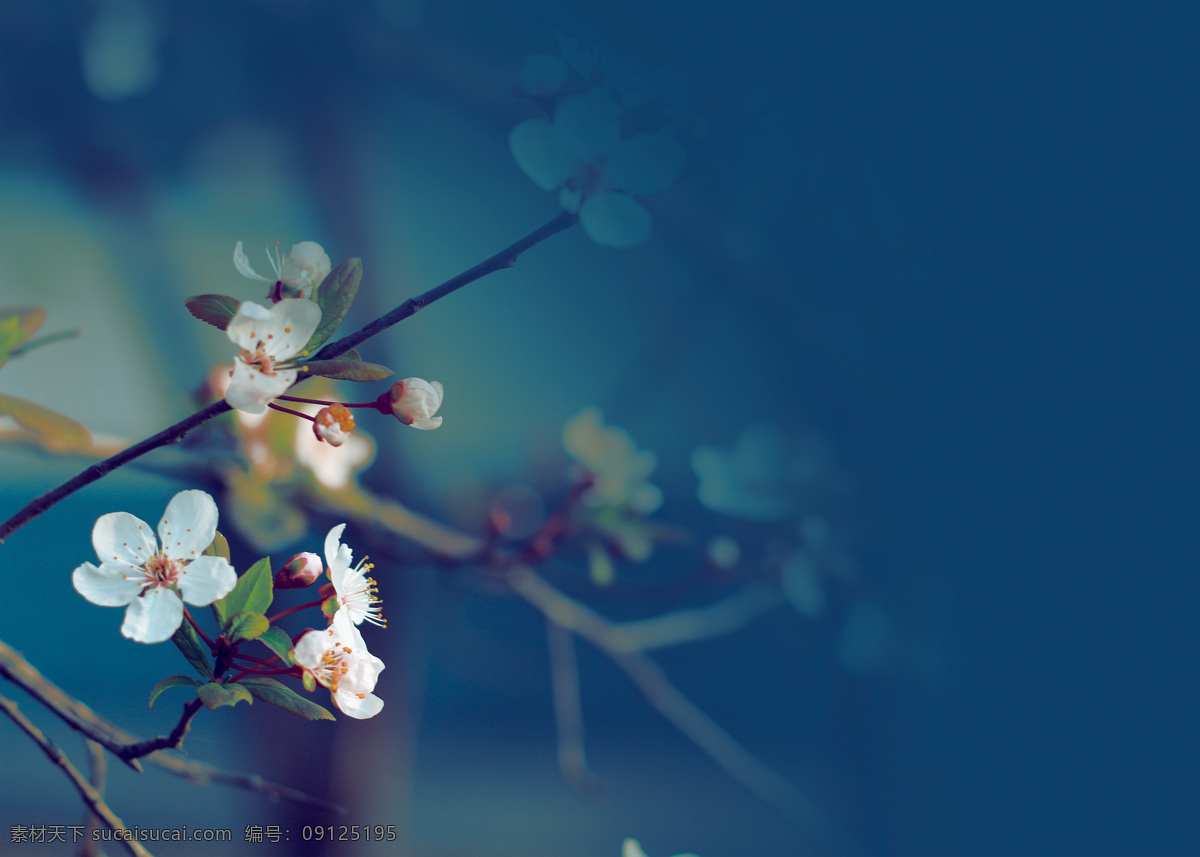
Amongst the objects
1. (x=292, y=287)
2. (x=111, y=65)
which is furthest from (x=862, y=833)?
Answer: (x=111, y=65)

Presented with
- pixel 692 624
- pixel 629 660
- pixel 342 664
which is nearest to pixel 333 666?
pixel 342 664

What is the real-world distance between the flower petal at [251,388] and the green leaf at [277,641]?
0.08m

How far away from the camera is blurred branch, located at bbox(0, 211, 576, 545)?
0.63 feet

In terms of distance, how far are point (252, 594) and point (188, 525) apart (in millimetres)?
33

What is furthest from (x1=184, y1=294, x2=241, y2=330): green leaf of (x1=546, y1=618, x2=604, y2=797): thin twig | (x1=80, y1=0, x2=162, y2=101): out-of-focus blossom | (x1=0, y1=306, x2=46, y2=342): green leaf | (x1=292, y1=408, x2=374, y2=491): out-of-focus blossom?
(x1=80, y1=0, x2=162, y2=101): out-of-focus blossom

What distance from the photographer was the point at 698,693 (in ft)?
3.55

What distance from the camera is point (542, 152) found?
25 cm

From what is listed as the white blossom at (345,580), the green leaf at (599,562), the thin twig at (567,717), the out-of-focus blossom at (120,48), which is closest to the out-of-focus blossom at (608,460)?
the green leaf at (599,562)

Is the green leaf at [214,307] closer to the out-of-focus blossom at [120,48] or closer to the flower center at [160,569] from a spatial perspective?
the flower center at [160,569]

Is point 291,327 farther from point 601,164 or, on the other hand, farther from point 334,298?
point 601,164

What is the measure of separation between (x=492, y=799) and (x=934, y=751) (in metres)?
0.68

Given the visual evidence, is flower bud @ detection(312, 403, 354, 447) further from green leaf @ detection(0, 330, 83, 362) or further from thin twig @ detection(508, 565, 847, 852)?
thin twig @ detection(508, 565, 847, 852)

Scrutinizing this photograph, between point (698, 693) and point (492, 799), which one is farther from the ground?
point (698, 693)

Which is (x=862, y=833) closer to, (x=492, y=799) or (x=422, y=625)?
(x=492, y=799)
